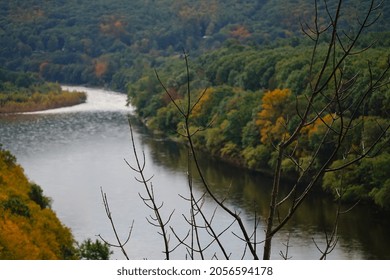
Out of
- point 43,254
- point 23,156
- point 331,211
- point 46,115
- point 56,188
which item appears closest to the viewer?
point 43,254

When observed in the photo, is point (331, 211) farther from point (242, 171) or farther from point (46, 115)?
point (46, 115)

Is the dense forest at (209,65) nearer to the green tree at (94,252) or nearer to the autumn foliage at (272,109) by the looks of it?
the autumn foliage at (272,109)

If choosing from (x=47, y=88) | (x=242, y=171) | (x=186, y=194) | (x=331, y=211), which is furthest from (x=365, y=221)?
(x=47, y=88)

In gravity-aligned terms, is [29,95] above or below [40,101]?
above

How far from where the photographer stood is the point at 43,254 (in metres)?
7.07

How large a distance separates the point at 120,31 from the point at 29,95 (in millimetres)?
12978

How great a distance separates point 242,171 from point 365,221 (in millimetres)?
4772

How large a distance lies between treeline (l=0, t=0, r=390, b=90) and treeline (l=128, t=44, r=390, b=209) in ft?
12.1

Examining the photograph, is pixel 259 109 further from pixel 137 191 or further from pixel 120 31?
pixel 120 31

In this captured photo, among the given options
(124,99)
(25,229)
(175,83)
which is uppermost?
(25,229)

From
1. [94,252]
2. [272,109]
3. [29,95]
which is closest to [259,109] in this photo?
[272,109]

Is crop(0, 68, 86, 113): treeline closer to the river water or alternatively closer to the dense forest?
the dense forest

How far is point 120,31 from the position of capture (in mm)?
35719

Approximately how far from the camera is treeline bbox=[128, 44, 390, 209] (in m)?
12.4
